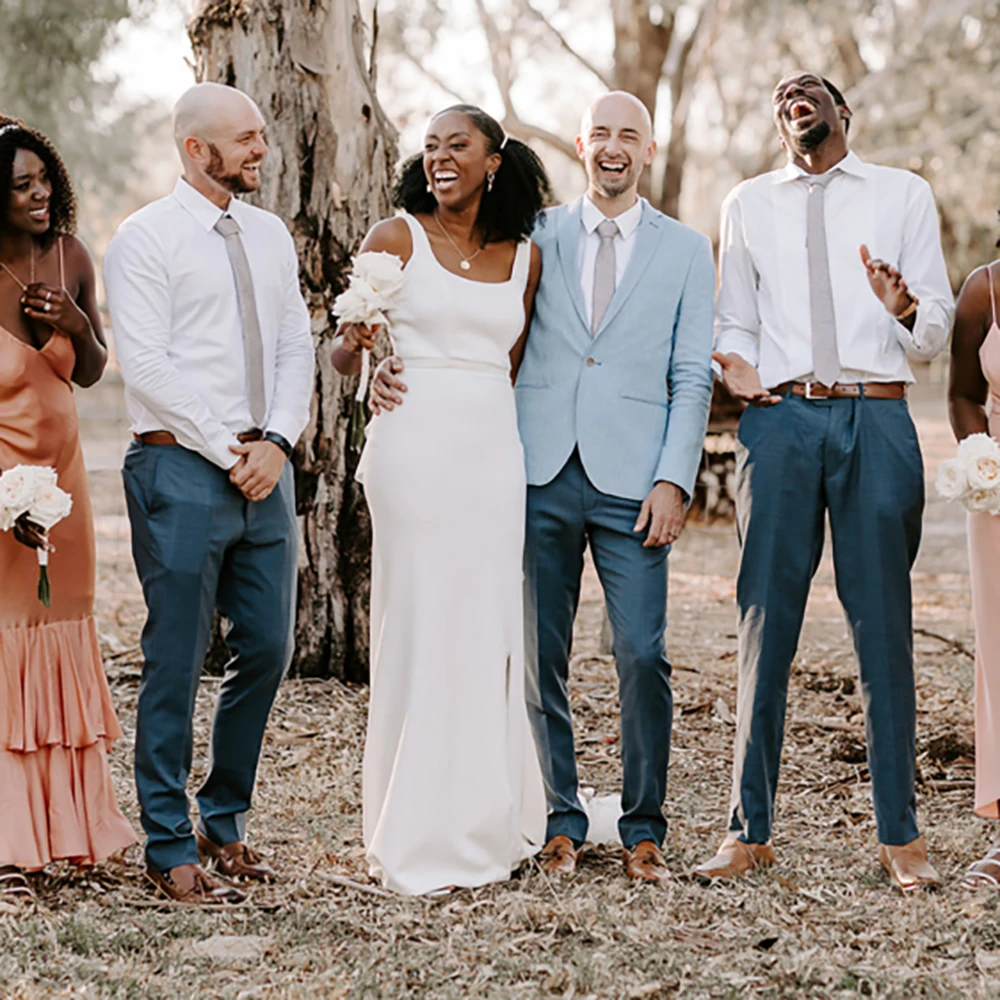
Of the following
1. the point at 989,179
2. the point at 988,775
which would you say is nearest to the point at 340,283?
the point at 988,775

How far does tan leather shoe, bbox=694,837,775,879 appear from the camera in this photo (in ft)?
15.7

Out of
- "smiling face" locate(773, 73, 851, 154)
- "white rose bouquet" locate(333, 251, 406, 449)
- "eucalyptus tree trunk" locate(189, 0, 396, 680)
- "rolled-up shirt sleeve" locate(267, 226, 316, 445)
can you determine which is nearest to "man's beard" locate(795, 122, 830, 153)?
Answer: "smiling face" locate(773, 73, 851, 154)

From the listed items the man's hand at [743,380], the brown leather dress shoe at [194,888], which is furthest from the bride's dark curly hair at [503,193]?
the brown leather dress shoe at [194,888]

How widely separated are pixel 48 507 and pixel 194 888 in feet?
3.97

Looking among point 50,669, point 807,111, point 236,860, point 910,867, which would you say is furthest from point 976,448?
point 50,669

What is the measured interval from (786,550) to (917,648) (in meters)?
5.35

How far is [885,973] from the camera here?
3.98 meters

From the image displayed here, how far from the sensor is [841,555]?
4777 mm

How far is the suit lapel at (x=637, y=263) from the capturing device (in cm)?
486

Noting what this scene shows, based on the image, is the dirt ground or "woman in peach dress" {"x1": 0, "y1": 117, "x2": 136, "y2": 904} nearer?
the dirt ground

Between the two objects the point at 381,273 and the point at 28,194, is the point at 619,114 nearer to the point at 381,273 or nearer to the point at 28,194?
the point at 381,273

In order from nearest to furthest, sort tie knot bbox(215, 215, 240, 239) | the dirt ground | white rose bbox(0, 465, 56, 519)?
the dirt ground → white rose bbox(0, 465, 56, 519) → tie knot bbox(215, 215, 240, 239)

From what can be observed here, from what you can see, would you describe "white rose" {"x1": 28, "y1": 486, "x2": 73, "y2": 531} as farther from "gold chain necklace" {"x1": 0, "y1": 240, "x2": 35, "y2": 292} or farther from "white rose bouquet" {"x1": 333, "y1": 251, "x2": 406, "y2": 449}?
"white rose bouquet" {"x1": 333, "y1": 251, "x2": 406, "y2": 449}

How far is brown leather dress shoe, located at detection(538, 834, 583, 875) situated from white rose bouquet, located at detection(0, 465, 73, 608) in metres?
1.77
